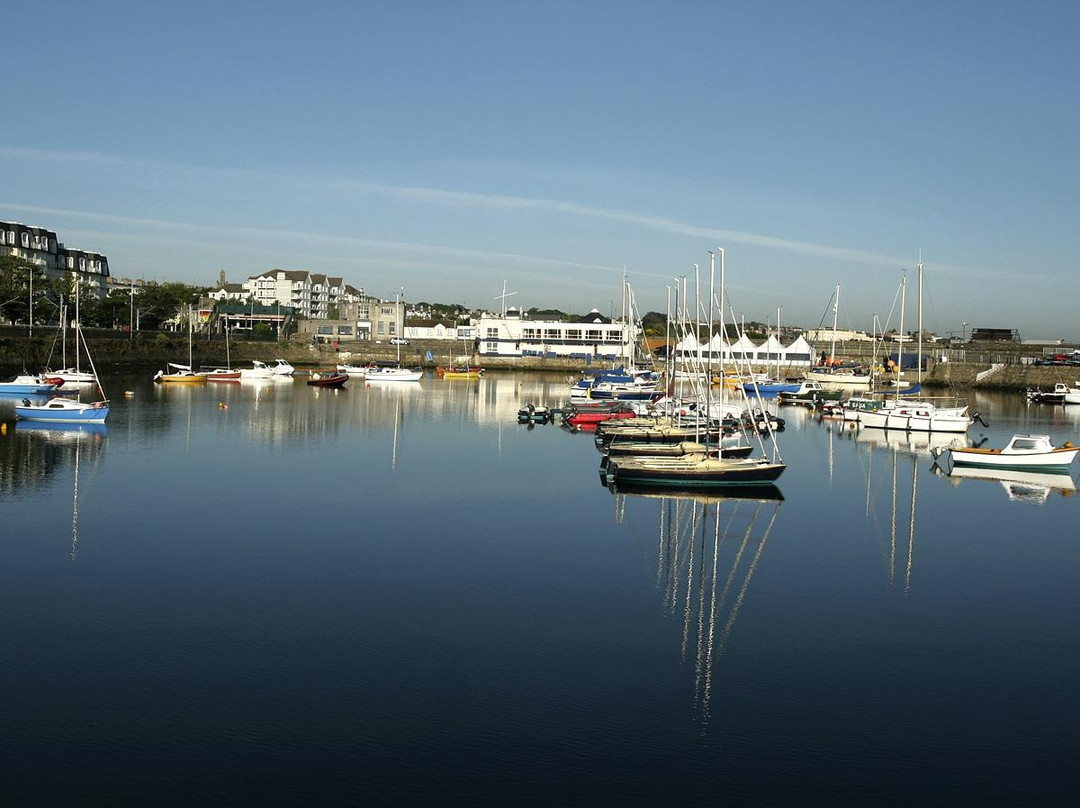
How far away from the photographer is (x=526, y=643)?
17312 mm

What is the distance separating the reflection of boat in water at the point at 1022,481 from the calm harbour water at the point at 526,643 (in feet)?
1.72

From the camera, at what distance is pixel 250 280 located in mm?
158875

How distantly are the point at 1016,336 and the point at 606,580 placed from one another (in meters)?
119

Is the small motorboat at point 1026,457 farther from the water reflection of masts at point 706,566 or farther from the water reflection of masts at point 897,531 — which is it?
the water reflection of masts at point 706,566

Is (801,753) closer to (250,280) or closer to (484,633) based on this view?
(484,633)

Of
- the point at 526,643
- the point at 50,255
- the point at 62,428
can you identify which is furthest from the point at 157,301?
the point at 526,643

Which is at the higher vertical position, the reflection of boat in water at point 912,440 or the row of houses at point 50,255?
the row of houses at point 50,255

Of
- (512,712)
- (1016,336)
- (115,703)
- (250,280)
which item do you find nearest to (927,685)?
(512,712)

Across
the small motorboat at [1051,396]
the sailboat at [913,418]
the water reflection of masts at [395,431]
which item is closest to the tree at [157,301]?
the water reflection of masts at [395,431]

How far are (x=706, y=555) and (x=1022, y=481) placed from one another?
61.0 ft

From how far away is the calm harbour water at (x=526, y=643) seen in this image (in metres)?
12.8

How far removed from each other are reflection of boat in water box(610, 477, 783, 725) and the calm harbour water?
10 centimetres

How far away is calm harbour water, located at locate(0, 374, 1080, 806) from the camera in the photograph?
12.8 metres

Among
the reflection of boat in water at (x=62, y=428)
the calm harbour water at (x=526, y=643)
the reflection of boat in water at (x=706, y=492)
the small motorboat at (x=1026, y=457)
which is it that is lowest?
the calm harbour water at (x=526, y=643)
